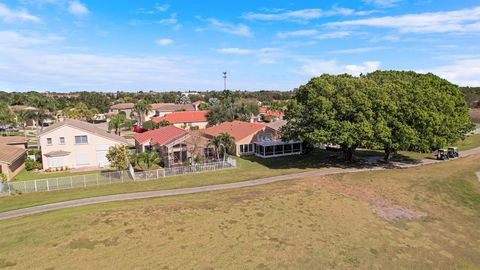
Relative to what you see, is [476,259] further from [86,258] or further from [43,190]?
[43,190]

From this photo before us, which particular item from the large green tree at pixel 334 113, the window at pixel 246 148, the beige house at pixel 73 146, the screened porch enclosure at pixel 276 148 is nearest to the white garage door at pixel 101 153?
the beige house at pixel 73 146

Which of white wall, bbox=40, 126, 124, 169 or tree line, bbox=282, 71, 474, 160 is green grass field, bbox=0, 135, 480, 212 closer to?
white wall, bbox=40, 126, 124, 169

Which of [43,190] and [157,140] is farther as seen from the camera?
[157,140]

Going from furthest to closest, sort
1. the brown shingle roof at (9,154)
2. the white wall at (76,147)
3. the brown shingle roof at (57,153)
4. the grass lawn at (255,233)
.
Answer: the white wall at (76,147) → the brown shingle roof at (57,153) → the brown shingle roof at (9,154) → the grass lawn at (255,233)

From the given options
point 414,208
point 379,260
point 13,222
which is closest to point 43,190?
point 13,222

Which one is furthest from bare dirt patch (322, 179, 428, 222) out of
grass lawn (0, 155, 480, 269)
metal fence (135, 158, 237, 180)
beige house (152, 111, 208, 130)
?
beige house (152, 111, 208, 130)

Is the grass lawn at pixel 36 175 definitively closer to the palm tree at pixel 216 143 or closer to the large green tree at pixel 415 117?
the palm tree at pixel 216 143
